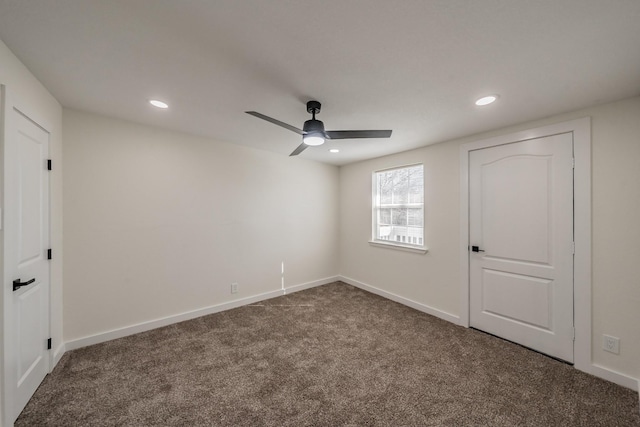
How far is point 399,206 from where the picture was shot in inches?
156

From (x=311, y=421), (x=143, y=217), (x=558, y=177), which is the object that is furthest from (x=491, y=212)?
(x=143, y=217)

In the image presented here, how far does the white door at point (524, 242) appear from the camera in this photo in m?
2.34

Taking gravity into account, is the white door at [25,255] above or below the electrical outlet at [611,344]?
above

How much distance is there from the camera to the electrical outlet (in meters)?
2.06

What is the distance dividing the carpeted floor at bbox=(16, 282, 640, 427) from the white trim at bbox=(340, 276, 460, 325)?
0.72 ft

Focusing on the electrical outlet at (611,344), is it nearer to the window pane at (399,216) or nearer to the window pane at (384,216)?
the window pane at (399,216)

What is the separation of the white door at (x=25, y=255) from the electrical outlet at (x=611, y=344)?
176 inches

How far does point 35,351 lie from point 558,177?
4.83 m

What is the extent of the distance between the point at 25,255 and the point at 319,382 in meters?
2.44

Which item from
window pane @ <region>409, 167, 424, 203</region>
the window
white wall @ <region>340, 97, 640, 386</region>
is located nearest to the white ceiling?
white wall @ <region>340, 97, 640, 386</region>

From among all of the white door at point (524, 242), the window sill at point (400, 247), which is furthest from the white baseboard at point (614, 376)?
the window sill at point (400, 247)

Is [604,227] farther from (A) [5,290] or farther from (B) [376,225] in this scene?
(A) [5,290]

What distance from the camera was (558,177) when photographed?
2.36 metres

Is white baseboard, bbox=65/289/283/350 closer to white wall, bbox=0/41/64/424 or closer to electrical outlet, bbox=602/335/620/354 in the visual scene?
white wall, bbox=0/41/64/424
